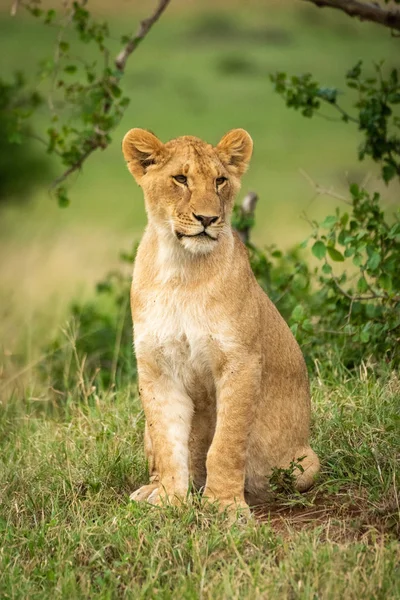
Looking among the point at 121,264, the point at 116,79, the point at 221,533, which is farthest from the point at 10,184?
the point at 221,533

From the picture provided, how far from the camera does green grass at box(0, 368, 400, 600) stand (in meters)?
3.53

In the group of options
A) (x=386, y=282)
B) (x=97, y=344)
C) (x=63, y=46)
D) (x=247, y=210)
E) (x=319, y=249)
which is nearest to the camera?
(x=319, y=249)

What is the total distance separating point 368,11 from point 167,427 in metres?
2.62

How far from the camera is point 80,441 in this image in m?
5.18

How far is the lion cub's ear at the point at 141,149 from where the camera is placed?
4387 mm

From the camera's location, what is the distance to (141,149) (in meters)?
4.40

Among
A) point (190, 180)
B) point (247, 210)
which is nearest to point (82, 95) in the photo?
point (247, 210)

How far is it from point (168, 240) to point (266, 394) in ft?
2.57

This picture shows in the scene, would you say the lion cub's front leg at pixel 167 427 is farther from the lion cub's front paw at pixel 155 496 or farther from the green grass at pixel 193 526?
the green grass at pixel 193 526

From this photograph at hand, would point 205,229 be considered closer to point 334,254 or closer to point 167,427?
point 167,427

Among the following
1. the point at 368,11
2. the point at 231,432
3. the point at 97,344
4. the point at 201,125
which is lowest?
the point at 201,125

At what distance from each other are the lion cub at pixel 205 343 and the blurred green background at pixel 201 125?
6.89 meters

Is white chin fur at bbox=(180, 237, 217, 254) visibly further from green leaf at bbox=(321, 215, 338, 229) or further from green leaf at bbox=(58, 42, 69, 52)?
green leaf at bbox=(58, 42, 69, 52)

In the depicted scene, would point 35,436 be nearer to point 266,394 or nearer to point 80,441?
point 80,441
